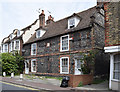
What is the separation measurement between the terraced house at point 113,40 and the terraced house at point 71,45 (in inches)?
152

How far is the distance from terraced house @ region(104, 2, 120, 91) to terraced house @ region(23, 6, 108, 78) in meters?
3.86

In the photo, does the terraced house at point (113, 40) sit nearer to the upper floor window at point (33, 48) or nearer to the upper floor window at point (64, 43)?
the upper floor window at point (64, 43)

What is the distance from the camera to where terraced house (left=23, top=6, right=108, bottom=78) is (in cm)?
1392

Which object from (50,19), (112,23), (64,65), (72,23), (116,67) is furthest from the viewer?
(50,19)

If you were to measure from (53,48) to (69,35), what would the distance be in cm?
321

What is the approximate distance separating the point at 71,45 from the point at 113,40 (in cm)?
666

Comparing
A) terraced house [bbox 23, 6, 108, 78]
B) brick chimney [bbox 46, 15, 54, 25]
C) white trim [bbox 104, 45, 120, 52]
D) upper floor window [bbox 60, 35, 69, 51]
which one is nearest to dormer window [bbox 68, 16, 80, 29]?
terraced house [bbox 23, 6, 108, 78]

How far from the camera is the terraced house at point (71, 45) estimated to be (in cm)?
1392

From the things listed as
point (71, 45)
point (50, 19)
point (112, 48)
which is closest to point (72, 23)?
point (71, 45)

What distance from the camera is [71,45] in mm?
15367

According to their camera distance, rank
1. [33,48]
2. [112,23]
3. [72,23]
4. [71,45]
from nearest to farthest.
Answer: [112,23], [71,45], [72,23], [33,48]

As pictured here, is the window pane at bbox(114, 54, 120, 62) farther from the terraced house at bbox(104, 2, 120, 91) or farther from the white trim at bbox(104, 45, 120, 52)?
the white trim at bbox(104, 45, 120, 52)

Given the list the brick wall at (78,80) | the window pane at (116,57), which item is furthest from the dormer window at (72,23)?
the window pane at (116,57)

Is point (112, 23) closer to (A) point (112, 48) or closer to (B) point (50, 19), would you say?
(A) point (112, 48)
